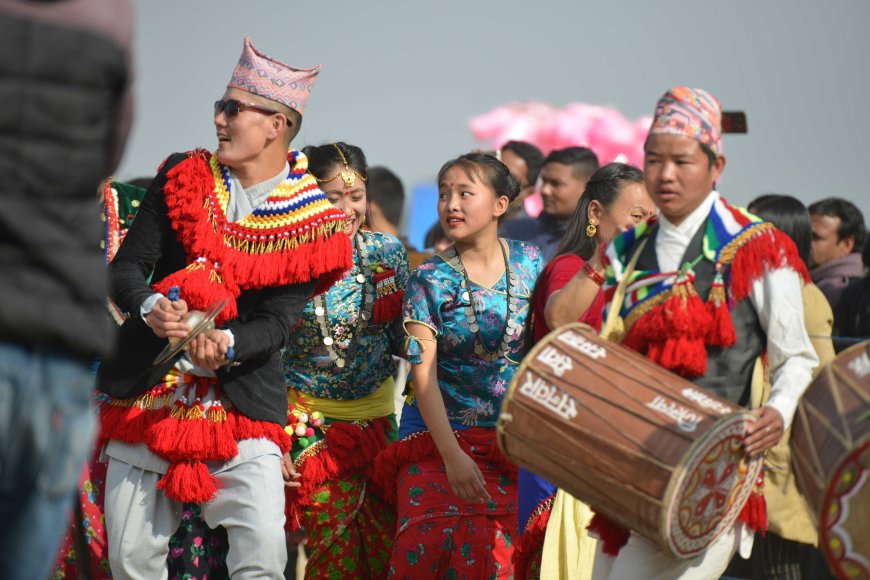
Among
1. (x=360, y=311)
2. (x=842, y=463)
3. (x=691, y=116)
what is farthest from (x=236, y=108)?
(x=842, y=463)

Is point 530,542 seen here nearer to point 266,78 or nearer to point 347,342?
point 347,342

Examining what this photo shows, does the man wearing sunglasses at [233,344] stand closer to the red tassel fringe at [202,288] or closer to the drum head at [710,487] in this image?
the red tassel fringe at [202,288]

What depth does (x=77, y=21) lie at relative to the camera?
8.68 feet

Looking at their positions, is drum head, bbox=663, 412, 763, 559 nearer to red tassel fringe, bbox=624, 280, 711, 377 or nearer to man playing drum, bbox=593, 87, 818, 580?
man playing drum, bbox=593, 87, 818, 580

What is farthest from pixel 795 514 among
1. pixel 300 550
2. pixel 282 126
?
pixel 300 550

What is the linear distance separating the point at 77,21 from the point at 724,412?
1.96 m

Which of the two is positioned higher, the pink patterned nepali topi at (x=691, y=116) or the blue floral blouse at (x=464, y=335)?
the pink patterned nepali topi at (x=691, y=116)

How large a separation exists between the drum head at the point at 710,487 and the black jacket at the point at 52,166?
157 centimetres

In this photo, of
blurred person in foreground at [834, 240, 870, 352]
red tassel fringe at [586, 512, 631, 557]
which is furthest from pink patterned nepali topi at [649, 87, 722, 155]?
blurred person in foreground at [834, 240, 870, 352]

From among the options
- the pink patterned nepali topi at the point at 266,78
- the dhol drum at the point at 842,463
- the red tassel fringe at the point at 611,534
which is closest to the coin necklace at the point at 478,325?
the pink patterned nepali topi at the point at 266,78

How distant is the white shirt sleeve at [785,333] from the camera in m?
3.66

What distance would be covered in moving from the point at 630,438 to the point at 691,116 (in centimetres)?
105

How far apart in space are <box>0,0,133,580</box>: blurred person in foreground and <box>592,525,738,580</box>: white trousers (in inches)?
70.7

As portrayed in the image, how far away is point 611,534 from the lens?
387 centimetres
